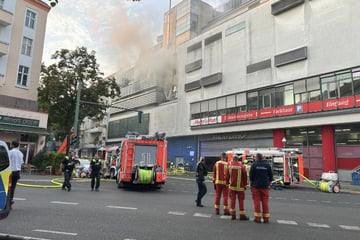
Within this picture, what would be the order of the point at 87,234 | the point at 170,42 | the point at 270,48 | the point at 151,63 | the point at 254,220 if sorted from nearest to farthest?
the point at 87,234, the point at 254,220, the point at 270,48, the point at 151,63, the point at 170,42

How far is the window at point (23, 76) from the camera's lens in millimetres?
23562

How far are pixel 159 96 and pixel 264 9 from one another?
2258cm

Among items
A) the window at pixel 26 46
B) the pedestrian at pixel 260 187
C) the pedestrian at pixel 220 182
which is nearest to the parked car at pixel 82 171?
the window at pixel 26 46

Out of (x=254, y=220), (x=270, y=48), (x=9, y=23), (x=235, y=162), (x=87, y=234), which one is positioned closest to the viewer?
(x=87, y=234)

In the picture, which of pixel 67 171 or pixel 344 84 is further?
pixel 344 84

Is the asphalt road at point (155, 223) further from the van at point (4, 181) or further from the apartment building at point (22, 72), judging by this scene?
the apartment building at point (22, 72)

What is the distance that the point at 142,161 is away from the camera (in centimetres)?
1264

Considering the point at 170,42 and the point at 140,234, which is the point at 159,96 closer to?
the point at 170,42

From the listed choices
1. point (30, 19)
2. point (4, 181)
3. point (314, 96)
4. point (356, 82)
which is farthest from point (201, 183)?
point (30, 19)

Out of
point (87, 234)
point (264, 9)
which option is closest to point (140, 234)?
point (87, 234)

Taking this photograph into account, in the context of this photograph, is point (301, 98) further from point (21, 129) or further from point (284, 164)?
point (21, 129)

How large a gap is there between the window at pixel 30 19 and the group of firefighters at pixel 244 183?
24.8m

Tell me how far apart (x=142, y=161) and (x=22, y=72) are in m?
17.9

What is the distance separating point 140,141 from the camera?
42.0 feet
